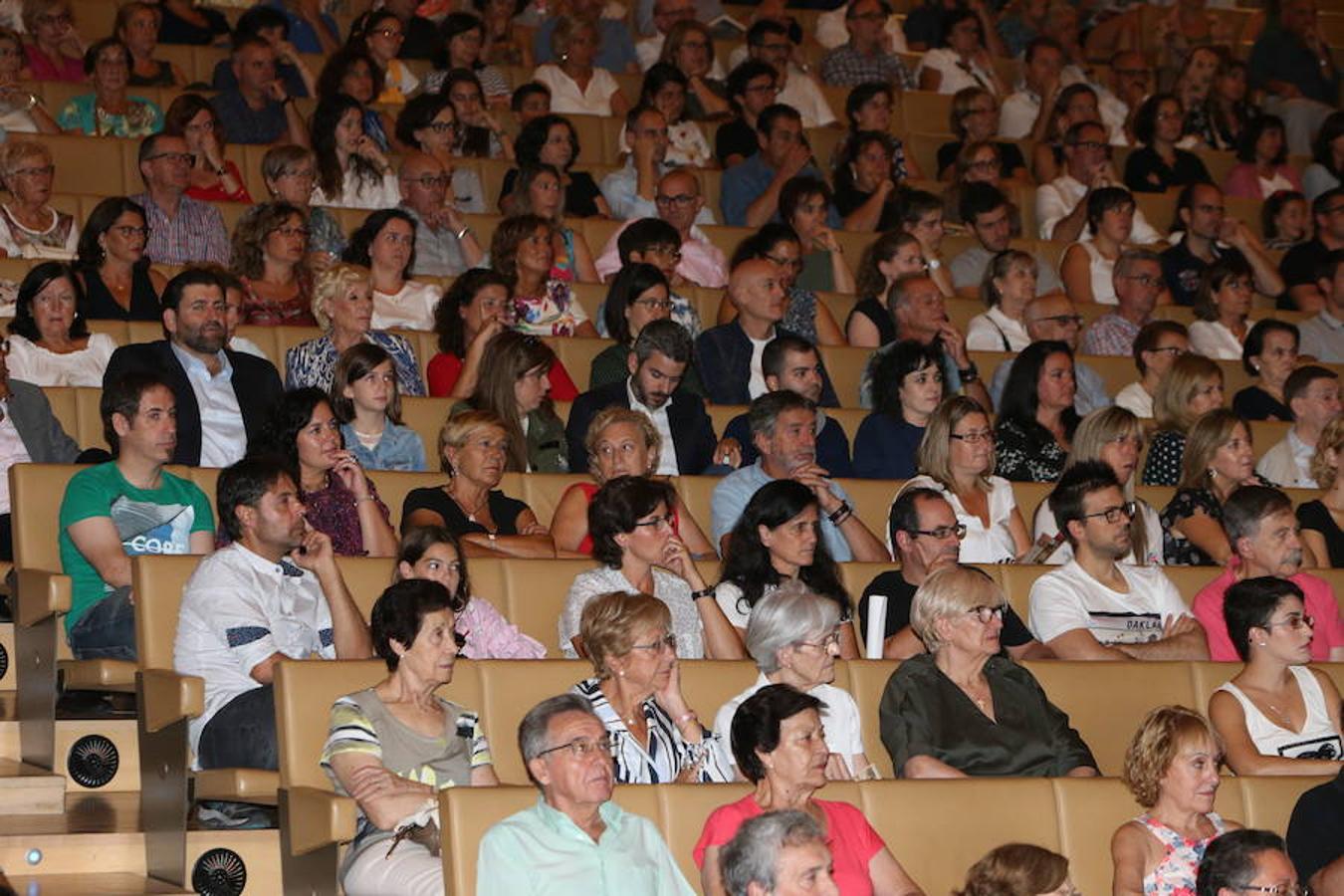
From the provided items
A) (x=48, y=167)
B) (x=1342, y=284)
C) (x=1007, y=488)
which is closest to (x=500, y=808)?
(x=1007, y=488)

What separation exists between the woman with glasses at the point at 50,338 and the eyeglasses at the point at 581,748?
8.04 ft

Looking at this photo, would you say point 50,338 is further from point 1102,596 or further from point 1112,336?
point 1112,336

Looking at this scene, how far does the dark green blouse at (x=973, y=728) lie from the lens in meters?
4.29

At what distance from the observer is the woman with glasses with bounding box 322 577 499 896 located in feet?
12.3

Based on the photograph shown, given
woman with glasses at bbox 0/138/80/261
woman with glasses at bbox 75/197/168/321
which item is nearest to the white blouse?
woman with glasses at bbox 75/197/168/321

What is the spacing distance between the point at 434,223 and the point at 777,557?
2600mm

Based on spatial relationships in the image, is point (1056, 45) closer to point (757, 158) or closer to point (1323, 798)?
point (757, 158)

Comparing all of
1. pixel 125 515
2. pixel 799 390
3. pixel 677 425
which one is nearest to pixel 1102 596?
pixel 799 390

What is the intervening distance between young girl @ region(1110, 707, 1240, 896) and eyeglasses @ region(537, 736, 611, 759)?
1032 mm

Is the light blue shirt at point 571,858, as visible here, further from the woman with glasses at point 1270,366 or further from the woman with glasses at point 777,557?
the woman with glasses at point 1270,366

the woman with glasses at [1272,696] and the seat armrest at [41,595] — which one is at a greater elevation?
the seat armrest at [41,595]

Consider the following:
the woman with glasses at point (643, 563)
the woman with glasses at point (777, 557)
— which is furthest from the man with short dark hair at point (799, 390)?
the woman with glasses at point (643, 563)

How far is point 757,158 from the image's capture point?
26.2ft

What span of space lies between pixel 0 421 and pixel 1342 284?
4.74m
